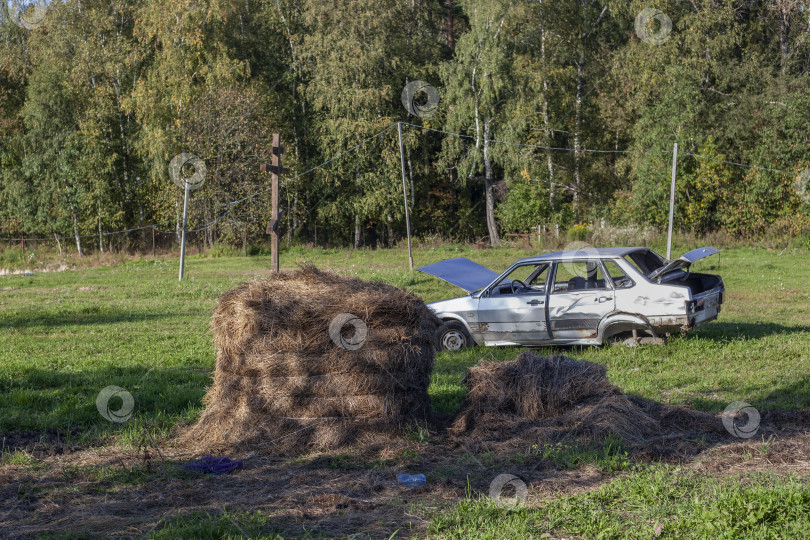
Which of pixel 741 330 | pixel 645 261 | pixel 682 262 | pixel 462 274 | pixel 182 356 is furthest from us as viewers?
pixel 462 274

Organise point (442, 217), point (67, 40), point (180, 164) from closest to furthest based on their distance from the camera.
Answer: point (180, 164)
point (67, 40)
point (442, 217)

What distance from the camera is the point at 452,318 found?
12.9 meters

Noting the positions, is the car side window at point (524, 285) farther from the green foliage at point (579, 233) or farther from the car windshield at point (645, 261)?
the green foliage at point (579, 233)

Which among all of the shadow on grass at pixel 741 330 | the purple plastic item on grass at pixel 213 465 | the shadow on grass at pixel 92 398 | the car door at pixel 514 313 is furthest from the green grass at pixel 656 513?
the shadow on grass at pixel 741 330

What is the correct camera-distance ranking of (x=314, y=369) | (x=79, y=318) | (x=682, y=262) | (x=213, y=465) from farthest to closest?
(x=79, y=318), (x=682, y=262), (x=314, y=369), (x=213, y=465)

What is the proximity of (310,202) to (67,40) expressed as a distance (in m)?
15.9

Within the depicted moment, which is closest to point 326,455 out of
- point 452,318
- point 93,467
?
point 93,467

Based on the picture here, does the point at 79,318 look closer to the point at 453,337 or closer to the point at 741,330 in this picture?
the point at 453,337

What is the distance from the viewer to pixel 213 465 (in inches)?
259

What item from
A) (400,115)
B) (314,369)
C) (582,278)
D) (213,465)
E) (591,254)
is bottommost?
(213,465)

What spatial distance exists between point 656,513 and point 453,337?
769 centimetres

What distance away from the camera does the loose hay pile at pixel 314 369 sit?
7148mm

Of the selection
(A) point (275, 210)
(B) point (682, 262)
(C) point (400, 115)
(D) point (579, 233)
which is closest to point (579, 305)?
(B) point (682, 262)

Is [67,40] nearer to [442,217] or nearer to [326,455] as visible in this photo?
[442,217]
